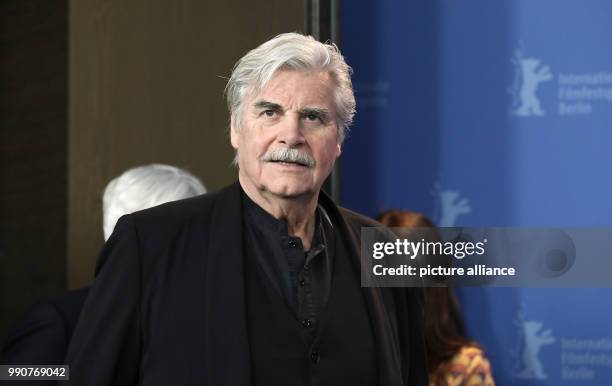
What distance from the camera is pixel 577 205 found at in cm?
310

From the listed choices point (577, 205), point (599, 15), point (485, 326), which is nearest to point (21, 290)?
point (485, 326)

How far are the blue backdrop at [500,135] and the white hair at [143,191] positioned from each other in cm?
93

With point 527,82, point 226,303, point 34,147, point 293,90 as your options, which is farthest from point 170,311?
point 34,147

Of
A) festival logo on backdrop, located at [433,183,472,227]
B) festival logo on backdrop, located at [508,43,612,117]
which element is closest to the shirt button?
festival logo on backdrop, located at [433,183,472,227]

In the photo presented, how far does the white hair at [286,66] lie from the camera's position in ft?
5.92

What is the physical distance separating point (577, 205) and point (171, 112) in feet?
4.51

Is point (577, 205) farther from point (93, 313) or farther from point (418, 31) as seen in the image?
point (93, 313)

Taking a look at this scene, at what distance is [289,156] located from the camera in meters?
1.78

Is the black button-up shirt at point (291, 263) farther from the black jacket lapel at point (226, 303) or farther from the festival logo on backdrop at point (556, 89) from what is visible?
the festival logo on backdrop at point (556, 89)

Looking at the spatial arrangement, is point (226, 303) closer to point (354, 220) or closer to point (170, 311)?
point (170, 311)

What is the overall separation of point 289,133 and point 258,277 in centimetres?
26

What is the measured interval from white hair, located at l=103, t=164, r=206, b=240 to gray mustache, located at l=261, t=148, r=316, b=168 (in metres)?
0.64

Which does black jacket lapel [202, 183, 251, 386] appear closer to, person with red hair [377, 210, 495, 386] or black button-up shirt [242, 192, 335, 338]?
black button-up shirt [242, 192, 335, 338]

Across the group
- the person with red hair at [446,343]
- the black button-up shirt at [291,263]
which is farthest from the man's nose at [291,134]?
the person with red hair at [446,343]
